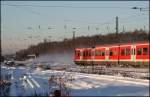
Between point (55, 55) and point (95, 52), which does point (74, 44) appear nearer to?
point (55, 55)

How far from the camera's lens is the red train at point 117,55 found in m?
35.9

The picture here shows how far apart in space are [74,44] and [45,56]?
19675 millimetres

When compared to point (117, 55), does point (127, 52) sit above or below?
above

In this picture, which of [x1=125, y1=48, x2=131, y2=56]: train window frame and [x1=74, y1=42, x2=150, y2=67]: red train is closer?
[x1=74, y1=42, x2=150, y2=67]: red train

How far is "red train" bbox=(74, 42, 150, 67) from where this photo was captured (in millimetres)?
35938

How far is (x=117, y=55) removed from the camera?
42.3 m

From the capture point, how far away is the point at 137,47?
120 feet

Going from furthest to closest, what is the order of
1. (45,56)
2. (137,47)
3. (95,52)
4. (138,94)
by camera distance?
(45,56)
(95,52)
(137,47)
(138,94)

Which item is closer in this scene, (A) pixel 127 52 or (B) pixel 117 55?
(A) pixel 127 52

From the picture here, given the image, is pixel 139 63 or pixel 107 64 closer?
pixel 139 63

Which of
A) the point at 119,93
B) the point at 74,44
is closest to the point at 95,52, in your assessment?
the point at 119,93

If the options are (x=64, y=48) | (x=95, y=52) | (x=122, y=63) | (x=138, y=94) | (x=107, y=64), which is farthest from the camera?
(x=64, y=48)

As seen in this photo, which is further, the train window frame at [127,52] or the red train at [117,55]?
the train window frame at [127,52]

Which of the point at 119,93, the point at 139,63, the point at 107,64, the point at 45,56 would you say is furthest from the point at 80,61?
the point at 45,56
